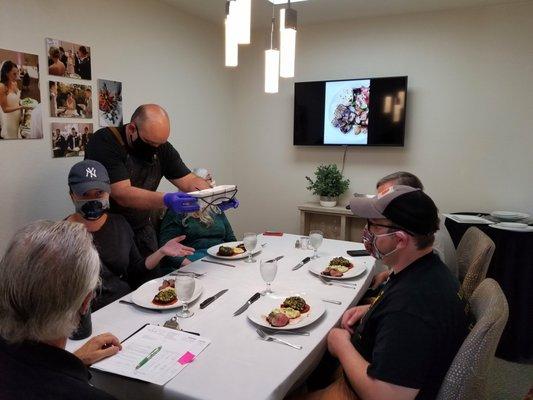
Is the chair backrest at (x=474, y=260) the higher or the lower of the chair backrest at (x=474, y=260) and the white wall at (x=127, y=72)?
the lower

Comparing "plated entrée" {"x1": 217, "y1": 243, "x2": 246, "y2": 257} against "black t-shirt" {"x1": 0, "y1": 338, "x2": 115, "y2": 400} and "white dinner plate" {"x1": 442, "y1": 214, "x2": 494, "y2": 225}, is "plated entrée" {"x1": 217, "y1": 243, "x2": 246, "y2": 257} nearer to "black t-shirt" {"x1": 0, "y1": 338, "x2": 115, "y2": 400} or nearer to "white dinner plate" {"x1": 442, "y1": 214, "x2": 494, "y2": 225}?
"black t-shirt" {"x1": 0, "y1": 338, "x2": 115, "y2": 400}

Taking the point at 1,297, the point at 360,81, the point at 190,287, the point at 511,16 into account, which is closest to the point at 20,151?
the point at 190,287

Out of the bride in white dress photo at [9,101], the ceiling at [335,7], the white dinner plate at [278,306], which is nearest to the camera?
the white dinner plate at [278,306]

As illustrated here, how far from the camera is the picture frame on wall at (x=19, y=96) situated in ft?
7.76

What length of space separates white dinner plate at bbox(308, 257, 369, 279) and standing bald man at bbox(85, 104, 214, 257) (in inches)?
28.2

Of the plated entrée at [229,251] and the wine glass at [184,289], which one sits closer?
Result: the wine glass at [184,289]

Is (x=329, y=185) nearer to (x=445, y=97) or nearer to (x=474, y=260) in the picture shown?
(x=445, y=97)

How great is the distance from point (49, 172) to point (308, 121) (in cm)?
254

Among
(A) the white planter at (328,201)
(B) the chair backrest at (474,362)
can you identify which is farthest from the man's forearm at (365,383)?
(A) the white planter at (328,201)

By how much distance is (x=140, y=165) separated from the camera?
8.23 ft

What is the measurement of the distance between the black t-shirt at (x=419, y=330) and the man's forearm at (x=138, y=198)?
4.69 feet

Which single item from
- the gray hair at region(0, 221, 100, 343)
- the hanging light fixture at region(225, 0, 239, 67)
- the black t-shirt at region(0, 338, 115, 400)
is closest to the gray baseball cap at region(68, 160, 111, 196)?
the hanging light fixture at region(225, 0, 239, 67)

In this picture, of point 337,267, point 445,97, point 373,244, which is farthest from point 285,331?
point 445,97

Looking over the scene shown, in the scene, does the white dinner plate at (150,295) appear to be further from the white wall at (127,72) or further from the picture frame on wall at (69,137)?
the picture frame on wall at (69,137)
